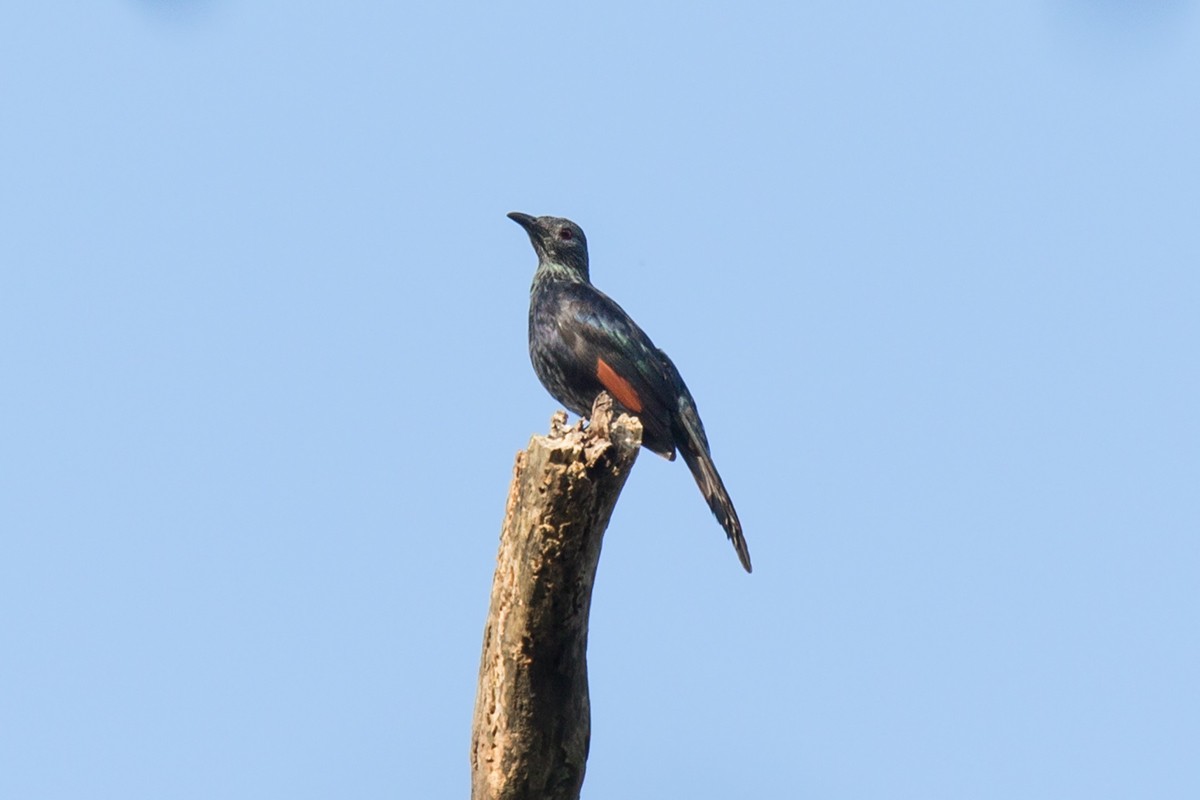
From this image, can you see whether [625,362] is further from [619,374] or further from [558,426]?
[558,426]

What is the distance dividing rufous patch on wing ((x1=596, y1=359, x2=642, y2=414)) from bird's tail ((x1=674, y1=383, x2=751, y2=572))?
1.33 ft

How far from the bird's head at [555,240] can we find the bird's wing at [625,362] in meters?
0.83

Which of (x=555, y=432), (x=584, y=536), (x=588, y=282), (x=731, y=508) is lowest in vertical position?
(x=584, y=536)

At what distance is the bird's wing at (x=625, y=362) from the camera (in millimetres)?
7355

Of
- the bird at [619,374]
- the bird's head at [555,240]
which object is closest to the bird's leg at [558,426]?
the bird at [619,374]

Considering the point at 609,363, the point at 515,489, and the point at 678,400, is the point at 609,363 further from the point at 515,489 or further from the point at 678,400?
the point at 515,489

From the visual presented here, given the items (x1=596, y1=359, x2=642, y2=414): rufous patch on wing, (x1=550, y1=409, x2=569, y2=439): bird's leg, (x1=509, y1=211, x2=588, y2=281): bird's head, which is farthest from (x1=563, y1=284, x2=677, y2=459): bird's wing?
(x1=550, y1=409, x2=569, y2=439): bird's leg

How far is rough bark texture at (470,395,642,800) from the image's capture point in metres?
4.29

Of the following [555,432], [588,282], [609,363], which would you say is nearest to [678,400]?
[609,363]

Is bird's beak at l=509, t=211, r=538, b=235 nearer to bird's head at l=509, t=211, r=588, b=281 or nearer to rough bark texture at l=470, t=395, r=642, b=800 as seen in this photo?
bird's head at l=509, t=211, r=588, b=281

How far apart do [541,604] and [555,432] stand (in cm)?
59

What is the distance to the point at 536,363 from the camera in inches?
303

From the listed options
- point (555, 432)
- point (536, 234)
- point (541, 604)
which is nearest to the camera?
point (541, 604)

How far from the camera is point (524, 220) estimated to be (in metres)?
8.72
